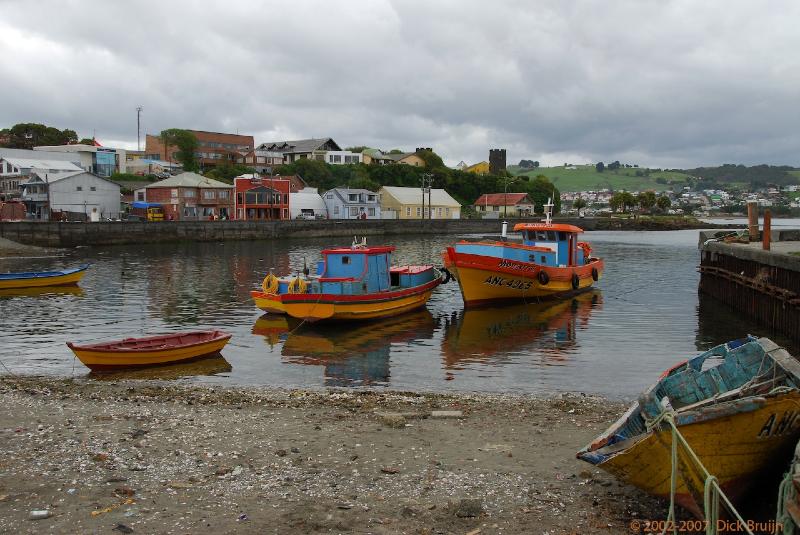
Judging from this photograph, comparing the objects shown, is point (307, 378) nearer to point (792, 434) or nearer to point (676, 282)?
point (792, 434)

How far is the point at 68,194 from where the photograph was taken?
274 feet

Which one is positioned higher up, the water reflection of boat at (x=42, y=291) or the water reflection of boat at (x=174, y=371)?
the water reflection of boat at (x=42, y=291)

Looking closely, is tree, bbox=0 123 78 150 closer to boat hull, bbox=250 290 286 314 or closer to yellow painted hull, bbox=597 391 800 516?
boat hull, bbox=250 290 286 314

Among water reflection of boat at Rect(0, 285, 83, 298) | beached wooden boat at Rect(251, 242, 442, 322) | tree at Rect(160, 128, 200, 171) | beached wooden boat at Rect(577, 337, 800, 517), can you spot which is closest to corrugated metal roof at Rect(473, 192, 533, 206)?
tree at Rect(160, 128, 200, 171)

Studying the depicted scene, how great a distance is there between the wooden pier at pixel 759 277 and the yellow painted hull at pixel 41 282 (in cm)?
3744

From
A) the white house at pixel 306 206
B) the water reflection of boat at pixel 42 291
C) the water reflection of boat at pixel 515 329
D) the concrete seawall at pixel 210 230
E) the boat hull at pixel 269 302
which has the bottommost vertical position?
the water reflection of boat at pixel 515 329

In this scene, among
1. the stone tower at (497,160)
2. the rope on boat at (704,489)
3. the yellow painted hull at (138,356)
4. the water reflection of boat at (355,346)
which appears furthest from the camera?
the stone tower at (497,160)

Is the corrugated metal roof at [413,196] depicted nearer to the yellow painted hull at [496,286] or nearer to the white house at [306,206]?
the white house at [306,206]

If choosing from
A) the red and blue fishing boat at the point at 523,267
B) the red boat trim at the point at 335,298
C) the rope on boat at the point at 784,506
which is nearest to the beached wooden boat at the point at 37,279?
the red boat trim at the point at 335,298

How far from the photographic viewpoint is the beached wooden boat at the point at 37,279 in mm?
36875

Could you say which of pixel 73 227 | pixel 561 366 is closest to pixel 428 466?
pixel 561 366

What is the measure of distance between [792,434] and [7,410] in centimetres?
1417

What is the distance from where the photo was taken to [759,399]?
303 inches

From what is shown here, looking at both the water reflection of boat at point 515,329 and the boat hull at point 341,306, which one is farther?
the boat hull at point 341,306
